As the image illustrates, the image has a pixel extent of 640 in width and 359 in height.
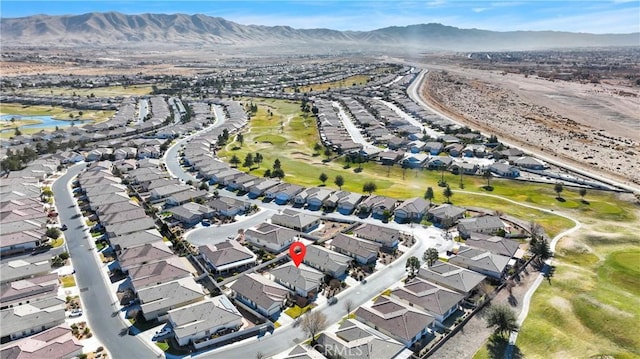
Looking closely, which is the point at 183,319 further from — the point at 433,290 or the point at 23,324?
the point at 433,290

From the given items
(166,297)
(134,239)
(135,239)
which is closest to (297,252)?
(166,297)

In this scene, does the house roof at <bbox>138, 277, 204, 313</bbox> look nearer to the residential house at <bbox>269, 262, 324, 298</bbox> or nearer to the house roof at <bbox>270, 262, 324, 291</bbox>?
the residential house at <bbox>269, 262, 324, 298</bbox>

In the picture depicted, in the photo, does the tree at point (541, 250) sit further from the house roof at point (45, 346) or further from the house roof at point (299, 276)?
the house roof at point (45, 346)

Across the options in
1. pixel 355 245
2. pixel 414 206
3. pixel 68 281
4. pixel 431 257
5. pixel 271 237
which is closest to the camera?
pixel 68 281

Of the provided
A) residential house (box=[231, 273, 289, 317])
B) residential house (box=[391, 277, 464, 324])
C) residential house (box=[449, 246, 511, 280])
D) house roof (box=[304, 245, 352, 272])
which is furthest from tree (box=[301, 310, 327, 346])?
residential house (box=[449, 246, 511, 280])

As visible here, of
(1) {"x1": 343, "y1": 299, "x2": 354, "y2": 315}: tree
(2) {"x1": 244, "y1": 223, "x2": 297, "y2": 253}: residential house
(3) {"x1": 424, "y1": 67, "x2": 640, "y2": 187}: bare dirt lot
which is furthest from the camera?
(3) {"x1": 424, "y1": 67, "x2": 640, "y2": 187}: bare dirt lot

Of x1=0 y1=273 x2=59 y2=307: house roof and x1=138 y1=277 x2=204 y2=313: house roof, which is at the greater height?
x1=138 y1=277 x2=204 y2=313: house roof

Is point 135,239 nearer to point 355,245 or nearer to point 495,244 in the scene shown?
point 355,245
